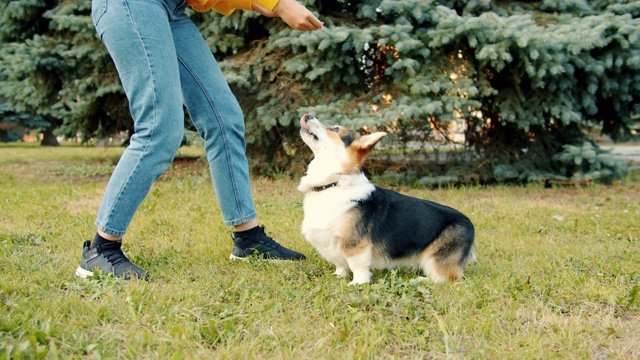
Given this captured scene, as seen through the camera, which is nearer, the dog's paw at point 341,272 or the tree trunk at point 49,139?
the dog's paw at point 341,272

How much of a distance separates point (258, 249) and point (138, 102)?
1.15 metres

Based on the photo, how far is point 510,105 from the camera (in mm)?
6418

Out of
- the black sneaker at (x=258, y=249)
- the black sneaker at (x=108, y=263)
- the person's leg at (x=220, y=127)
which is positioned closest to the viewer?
the black sneaker at (x=108, y=263)

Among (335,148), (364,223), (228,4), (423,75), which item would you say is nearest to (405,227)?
(364,223)

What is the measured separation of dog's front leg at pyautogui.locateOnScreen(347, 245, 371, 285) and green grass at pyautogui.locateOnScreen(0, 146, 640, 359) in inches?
5.2

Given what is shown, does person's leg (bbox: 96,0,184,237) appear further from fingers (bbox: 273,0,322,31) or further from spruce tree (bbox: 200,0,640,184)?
spruce tree (bbox: 200,0,640,184)

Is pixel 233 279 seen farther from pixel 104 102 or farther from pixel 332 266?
pixel 104 102

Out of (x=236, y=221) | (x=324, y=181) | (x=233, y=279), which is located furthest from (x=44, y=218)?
(x=324, y=181)

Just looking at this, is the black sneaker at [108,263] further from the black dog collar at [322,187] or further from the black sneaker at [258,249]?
the black dog collar at [322,187]

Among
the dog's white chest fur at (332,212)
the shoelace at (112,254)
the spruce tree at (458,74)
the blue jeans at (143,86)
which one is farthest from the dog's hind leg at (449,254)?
the spruce tree at (458,74)

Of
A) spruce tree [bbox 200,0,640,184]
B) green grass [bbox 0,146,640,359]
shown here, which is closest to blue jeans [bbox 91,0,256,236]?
green grass [bbox 0,146,640,359]

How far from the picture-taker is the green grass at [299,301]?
79.6 inches

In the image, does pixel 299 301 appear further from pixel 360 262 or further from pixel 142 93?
pixel 142 93

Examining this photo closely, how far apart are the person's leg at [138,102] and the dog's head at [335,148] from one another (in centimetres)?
80
